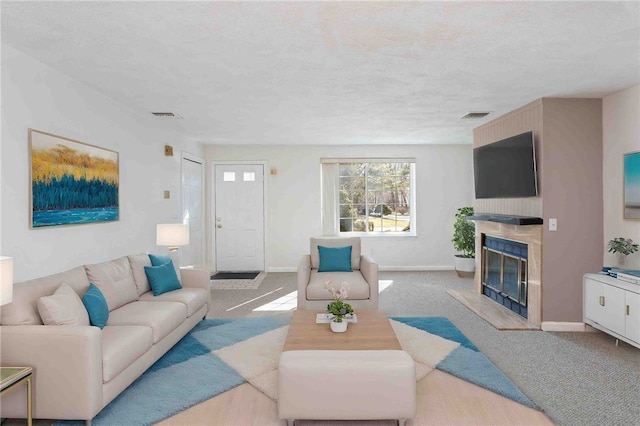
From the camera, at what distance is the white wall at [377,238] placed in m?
7.38

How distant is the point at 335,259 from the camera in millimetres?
4914

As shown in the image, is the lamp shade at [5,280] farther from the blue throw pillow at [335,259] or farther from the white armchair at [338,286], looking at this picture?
the blue throw pillow at [335,259]

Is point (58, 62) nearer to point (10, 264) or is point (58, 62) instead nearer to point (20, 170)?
point (20, 170)

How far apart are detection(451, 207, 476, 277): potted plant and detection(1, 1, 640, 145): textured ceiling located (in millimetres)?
2655

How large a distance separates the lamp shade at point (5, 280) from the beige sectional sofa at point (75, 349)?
30cm

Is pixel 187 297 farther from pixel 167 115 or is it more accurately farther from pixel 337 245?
pixel 167 115

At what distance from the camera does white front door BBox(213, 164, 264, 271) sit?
24.3ft

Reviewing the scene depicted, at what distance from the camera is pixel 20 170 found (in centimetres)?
282

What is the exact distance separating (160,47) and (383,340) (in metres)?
2.60

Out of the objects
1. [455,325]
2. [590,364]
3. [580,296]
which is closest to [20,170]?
[455,325]

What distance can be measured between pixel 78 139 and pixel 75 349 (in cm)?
205

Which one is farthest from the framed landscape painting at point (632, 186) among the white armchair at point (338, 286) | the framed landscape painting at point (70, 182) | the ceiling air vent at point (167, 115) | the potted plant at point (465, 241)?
the framed landscape painting at point (70, 182)

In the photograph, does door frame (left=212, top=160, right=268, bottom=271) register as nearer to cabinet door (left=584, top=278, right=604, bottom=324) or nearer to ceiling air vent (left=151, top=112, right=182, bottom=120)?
ceiling air vent (left=151, top=112, right=182, bottom=120)

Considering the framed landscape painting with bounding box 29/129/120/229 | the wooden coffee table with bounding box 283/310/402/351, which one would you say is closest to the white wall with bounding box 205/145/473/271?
the framed landscape painting with bounding box 29/129/120/229
